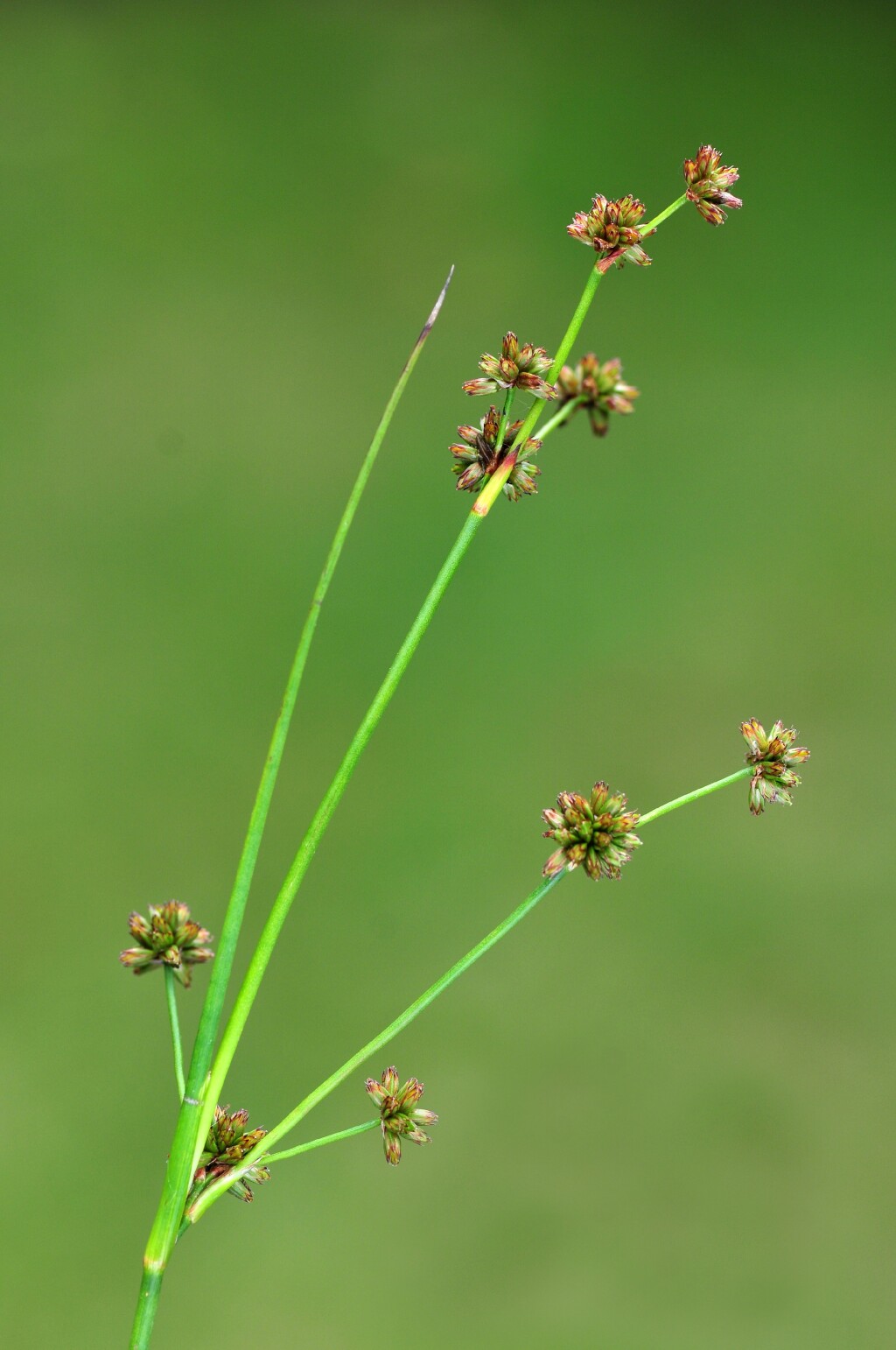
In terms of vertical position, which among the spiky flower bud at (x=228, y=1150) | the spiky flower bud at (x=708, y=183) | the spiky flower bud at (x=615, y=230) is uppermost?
the spiky flower bud at (x=708, y=183)

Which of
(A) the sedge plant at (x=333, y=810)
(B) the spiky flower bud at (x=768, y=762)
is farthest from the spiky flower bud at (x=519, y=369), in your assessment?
(B) the spiky flower bud at (x=768, y=762)

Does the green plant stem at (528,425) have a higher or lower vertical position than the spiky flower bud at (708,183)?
lower

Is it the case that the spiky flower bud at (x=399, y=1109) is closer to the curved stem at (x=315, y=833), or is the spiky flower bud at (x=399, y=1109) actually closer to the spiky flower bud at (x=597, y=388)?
the curved stem at (x=315, y=833)

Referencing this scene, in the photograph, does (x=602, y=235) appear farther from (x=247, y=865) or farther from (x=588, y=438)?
(x=588, y=438)

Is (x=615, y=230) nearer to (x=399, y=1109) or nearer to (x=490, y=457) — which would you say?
(x=490, y=457)

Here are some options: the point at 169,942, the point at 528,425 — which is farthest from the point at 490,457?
the point at 169,942

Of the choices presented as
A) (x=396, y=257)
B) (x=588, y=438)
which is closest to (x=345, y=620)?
(x=588, y=438)

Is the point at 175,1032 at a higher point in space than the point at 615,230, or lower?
lower
